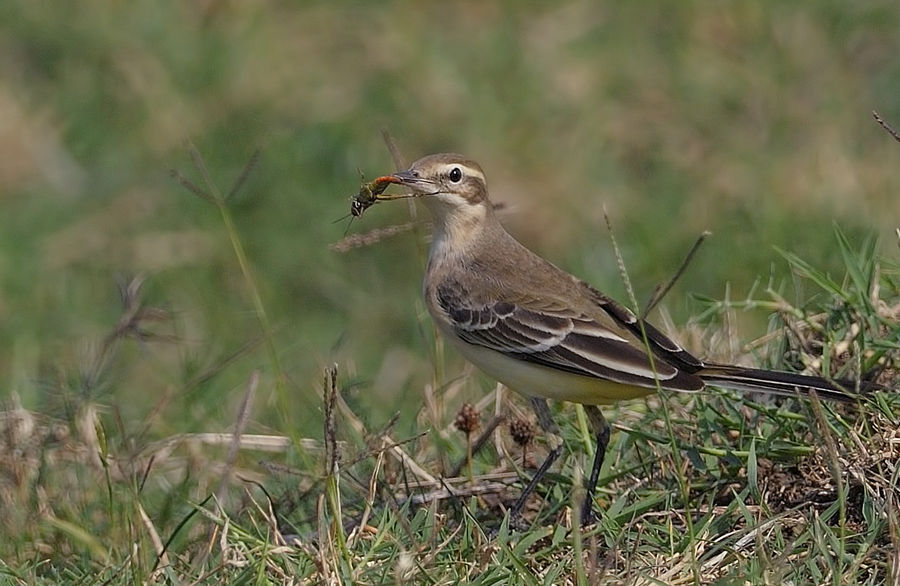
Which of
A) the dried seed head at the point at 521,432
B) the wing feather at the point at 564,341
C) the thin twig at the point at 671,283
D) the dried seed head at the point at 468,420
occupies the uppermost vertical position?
the thin twig at the point at 671,283

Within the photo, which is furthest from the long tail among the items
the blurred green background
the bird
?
the blurred green background

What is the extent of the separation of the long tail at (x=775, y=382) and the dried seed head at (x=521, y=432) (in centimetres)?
81

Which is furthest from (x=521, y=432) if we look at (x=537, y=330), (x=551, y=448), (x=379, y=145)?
(x=379, y=145)

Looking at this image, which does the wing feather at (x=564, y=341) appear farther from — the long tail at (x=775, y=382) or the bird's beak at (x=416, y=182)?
the bird's beak at (x=416, y=182)

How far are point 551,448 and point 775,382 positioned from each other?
3.61 ft

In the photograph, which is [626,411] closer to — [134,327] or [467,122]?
[134,327]

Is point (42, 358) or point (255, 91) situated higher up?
point (255, 91)

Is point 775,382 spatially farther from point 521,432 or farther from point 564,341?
point 521,432

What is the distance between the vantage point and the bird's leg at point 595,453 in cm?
577

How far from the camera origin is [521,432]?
6289 millimetres

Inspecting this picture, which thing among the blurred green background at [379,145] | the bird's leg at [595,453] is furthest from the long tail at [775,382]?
the blurred green background at [379,145]

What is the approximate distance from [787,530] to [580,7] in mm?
8515

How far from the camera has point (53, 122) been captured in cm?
1230

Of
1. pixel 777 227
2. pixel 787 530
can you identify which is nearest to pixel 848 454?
pixel 787 530
